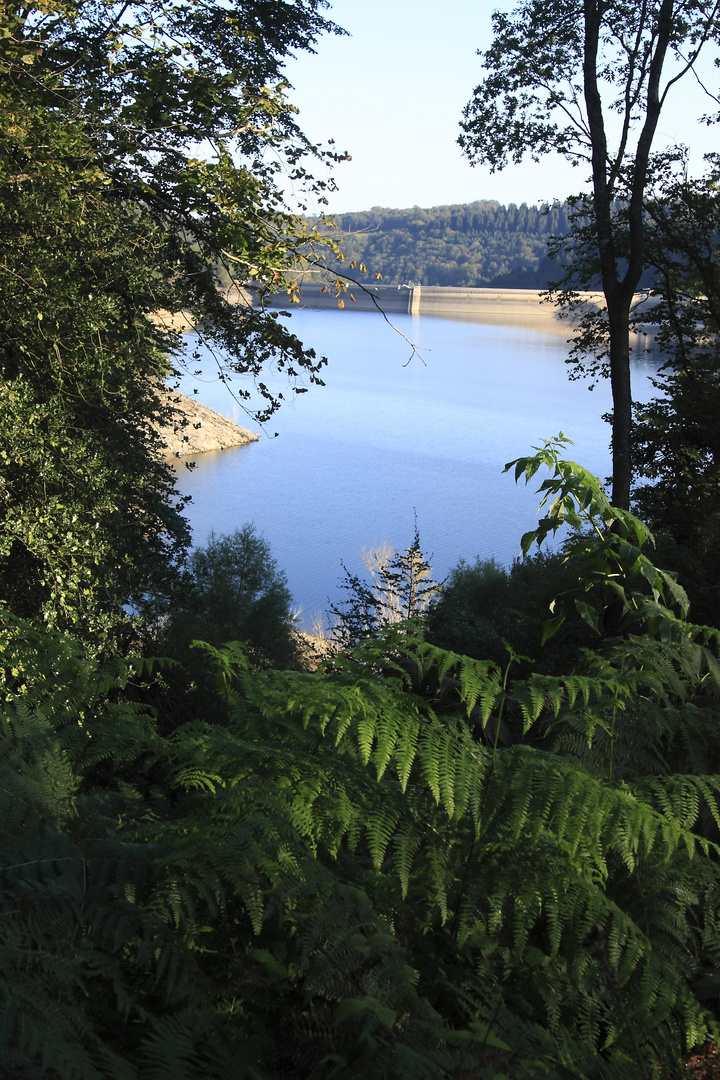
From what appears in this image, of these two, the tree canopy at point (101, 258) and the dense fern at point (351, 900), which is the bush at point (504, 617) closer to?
the dense fern at point (351, 900)

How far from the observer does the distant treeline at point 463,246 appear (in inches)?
1922

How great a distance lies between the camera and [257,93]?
630 centimetres

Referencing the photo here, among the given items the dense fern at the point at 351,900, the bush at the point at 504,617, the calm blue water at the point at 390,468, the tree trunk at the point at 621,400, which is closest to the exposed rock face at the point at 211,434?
the calm blue water at the point at 390,468

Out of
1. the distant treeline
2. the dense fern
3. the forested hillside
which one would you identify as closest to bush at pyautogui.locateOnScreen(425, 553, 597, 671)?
the forested hillside

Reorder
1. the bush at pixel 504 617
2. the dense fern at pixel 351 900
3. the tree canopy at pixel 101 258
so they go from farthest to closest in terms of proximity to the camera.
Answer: the bush at pixel 504 617 < the tree canopy at pixel 101 258 < the dense fern at pixel 351 900

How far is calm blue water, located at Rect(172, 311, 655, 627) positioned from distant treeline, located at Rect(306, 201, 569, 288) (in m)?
9.06

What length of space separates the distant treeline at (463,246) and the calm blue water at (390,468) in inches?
357

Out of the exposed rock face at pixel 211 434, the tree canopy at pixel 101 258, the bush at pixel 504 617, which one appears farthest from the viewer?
the exposed rock face at pixel 211 434

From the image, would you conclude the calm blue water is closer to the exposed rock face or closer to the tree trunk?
the exposed rock face

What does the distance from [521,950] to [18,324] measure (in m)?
5.57

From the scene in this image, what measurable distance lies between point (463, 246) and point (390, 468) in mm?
41206

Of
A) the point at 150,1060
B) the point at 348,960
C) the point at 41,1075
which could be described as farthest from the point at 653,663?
the point at 41,1075

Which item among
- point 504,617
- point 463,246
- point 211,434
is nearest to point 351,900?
A: point 504,617

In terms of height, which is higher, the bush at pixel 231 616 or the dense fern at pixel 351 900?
the dense fern at pixel 351 900
